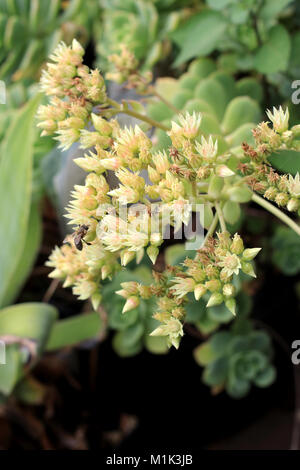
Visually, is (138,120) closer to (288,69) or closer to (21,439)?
(288,69)

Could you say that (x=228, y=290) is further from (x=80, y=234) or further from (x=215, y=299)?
(x=80, y=234)

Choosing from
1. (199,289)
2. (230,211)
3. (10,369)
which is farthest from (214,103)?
(10,369)

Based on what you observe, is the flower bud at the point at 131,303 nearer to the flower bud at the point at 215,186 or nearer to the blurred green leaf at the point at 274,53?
the flower bud at the point at 215,186

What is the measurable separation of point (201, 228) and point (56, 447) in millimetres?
551

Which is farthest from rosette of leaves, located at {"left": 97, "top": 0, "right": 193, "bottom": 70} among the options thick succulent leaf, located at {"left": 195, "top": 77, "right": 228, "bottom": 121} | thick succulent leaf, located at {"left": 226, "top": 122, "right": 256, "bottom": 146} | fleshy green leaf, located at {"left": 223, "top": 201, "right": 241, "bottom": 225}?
fleshy green leaf, located at {"left": 223, "top": 201, "right": 241, "bottom": 225}

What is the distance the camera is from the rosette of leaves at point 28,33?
2.56 feet

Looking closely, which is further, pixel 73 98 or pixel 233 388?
pixel 233 388

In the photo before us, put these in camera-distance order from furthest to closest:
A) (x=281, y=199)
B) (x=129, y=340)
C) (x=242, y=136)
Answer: (x=129, y=340), (x=242, y=136), (x=281, y=199)

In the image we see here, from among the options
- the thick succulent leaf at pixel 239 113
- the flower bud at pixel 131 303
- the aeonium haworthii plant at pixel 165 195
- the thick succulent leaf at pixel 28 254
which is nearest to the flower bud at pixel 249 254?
the aeonium haworthii plant at pixel 165 195

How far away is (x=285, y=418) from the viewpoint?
0.91 metres

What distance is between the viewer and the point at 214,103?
67 centimetres

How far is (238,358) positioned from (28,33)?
0.62 m

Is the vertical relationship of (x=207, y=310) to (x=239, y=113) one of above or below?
below
